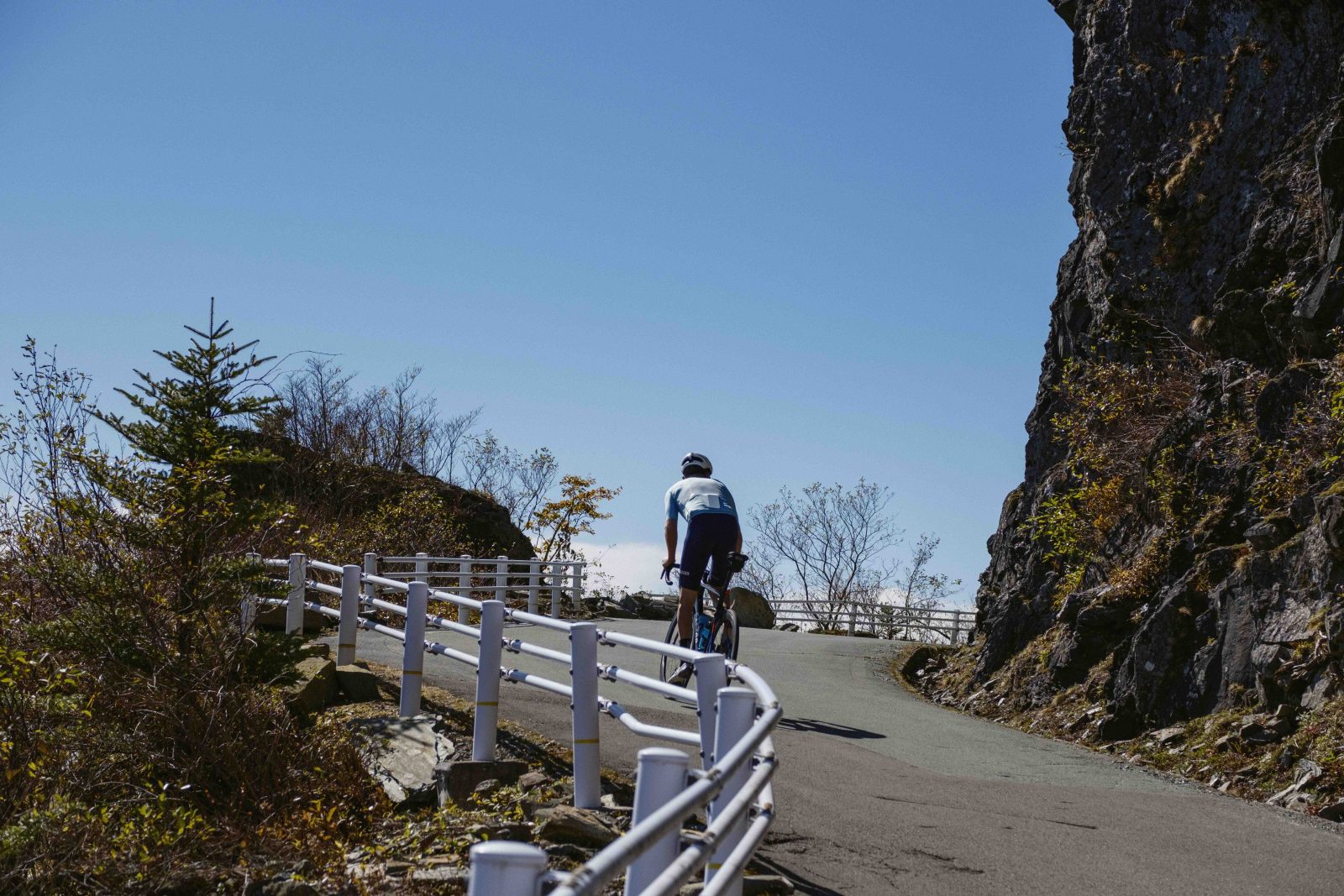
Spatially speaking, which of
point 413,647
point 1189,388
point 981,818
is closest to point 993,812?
point 981,818

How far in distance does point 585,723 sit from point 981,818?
2719 mm

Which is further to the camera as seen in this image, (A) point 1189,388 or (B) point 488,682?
(A) point 1189,388

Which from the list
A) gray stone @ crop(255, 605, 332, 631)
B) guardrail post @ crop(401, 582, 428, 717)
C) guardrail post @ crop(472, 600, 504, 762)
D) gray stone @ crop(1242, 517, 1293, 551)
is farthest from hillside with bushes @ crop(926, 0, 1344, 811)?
gray stone @ crop(255, 605, 332, 631)

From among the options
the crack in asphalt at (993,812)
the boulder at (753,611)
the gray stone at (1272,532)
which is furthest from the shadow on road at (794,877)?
the boulder at (753,611)

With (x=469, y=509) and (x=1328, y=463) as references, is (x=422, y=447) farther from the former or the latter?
(x=1328, y=463)

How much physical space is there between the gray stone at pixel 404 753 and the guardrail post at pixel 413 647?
0.20m

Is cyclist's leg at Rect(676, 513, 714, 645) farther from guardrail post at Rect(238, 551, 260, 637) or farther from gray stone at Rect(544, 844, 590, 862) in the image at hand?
gray stone at Rect(544, 844, 590, 862)

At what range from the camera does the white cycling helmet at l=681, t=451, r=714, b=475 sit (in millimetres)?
11266

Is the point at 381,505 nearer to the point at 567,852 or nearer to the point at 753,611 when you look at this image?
the point at 753,611

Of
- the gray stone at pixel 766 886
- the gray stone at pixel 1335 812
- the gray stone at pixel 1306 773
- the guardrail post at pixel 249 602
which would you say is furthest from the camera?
the guardrail post at pixel 249 602

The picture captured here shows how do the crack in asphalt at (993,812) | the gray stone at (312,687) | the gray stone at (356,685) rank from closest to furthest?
the crack in asphalt at (993,812) < the gray stone at (312,687) < the gray stone at (356,685)

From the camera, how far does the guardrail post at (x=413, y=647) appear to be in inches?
377

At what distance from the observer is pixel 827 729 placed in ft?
36.5

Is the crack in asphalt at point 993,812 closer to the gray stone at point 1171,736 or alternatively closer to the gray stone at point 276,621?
the gray stone at point 1171,736
